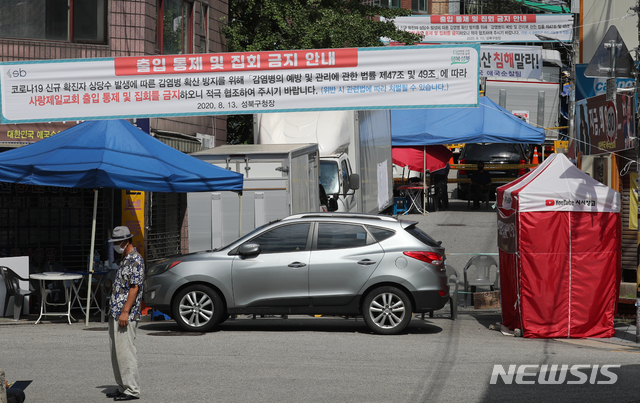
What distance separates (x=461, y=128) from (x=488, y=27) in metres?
19.8

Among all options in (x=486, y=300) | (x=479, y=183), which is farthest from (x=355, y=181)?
(x=479, y=183)

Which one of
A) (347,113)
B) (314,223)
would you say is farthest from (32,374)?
(347,113)

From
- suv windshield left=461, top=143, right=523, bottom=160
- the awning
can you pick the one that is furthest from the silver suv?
suv windshield left=461, top=143, right=523, bottom=160

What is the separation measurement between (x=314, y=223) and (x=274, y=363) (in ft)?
8.86

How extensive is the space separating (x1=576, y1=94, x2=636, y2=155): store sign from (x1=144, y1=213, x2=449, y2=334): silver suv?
3532 mm

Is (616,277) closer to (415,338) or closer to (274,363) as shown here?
(415,338)

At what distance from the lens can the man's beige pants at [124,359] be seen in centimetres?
→ 730

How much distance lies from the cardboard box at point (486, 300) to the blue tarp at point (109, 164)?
488cm

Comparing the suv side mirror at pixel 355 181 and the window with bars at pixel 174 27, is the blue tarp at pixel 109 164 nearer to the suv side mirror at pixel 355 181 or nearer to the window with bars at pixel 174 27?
the suv side mirror at pixel 355 181

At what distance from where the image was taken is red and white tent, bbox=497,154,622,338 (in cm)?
1124

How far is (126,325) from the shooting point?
289 inches

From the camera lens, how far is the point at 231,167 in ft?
46.8

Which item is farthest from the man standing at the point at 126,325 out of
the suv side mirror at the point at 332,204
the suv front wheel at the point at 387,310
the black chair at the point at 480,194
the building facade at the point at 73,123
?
the black chair at the point at 480,194

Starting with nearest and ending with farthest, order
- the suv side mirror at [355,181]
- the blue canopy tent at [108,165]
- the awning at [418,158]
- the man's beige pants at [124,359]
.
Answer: the man's beige pants at [124,359] → the blue canopy tent at [108,165] → the suv side mirror at [355,181] → the awning at [418,158]
